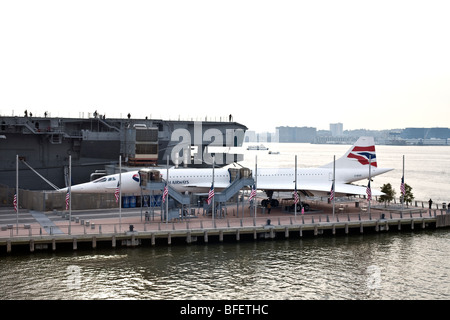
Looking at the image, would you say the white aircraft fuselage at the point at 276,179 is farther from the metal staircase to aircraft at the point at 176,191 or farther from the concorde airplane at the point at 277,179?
the metal staircase to aircraft at the point at 176,191

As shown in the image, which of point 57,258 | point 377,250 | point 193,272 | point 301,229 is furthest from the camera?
point 301,229

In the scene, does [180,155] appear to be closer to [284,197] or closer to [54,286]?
[284,197]

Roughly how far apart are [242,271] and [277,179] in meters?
22.0

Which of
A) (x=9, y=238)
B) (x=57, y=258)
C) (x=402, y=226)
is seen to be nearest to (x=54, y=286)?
(x=57, y=258)

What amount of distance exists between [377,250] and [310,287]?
11257mm

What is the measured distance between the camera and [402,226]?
44812mm

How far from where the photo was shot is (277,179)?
52281mm

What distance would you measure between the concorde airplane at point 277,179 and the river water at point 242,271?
10395 millimetres

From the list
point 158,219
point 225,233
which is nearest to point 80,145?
point 158,219

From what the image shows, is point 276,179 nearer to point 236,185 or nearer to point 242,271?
point 236,185

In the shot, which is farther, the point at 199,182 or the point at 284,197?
the point at 284,197

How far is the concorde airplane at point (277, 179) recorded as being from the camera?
155 feet

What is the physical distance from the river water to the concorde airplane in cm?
1040

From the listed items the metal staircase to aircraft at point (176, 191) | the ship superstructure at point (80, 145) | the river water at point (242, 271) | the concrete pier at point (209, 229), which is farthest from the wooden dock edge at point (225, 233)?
the ship superstructure at point (80, 145)
